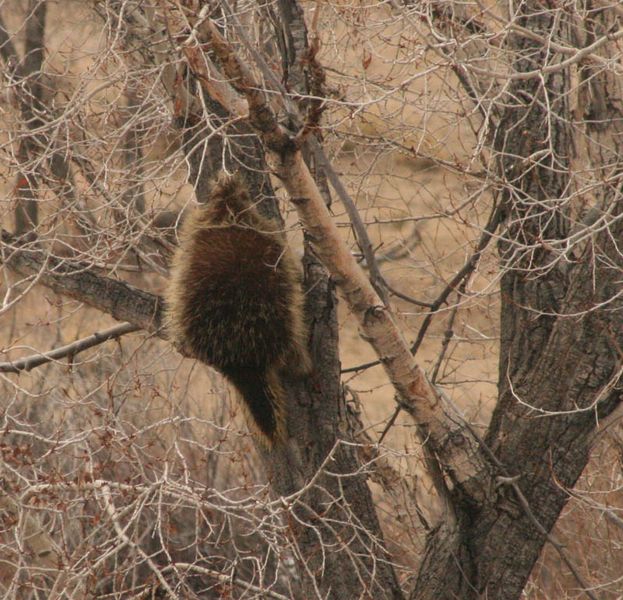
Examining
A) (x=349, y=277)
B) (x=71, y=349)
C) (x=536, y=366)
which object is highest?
(x=71, y=349)

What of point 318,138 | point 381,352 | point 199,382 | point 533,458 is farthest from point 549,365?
point 199,382

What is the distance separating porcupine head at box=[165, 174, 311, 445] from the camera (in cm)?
406

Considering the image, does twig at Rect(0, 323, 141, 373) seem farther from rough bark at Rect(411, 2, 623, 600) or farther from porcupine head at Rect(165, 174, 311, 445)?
rough bark at Rect(411, 2, 623, 600)

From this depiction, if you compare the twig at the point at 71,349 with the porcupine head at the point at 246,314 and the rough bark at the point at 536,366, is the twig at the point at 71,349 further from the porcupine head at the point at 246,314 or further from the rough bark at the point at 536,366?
the rough bark at the point at 536,366

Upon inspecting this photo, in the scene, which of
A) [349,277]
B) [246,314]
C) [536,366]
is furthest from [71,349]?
[536,366]

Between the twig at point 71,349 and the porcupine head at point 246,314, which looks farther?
the twig at point 71,349

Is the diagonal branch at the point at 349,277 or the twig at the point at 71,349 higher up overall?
the twig at the point at 71,349

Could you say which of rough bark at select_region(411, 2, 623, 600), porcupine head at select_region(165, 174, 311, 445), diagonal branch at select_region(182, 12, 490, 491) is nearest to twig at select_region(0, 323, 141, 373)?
porcupine head at select_region(165, 174, 311, 445)

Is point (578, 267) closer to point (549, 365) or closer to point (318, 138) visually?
point (549, 365)

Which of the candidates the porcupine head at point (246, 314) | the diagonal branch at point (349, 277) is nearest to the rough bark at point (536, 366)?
the diagonal branch at point (349, 277)

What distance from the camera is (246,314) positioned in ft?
13.3

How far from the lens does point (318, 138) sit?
4137 millimetres

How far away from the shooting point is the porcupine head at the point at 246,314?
4.06 m

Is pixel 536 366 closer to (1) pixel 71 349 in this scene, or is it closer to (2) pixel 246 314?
(2) pixel 246 314
